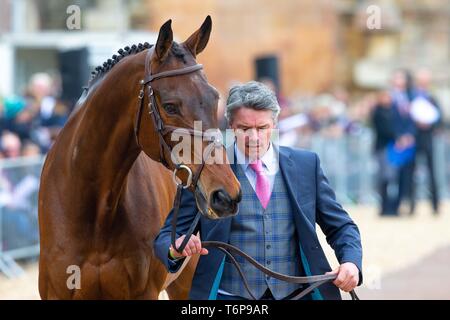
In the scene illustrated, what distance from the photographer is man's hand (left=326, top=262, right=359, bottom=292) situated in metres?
5.24

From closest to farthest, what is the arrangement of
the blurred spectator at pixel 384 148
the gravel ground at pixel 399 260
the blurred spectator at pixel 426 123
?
the gravel ground at pixel 399 260 < the blurred spectator at pixel 384 148 < the blurred spectator at pixel 426 123

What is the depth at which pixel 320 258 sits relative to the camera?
17.8 ft

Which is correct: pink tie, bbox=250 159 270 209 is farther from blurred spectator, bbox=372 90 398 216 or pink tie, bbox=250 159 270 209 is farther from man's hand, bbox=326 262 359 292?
blurred spectator, bbox=372 90 398 216

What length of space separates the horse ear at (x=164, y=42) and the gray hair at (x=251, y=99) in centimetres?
43

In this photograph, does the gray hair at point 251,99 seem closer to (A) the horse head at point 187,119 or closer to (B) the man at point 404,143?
(A) the horse head at point 187,119

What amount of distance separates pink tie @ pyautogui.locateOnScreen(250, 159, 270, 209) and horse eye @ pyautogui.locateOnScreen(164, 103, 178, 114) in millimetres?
458

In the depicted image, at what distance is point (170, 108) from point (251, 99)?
1.47 ft

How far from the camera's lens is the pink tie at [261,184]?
5.42 metres

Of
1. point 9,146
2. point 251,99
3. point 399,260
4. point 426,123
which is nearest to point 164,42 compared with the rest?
point 251,99

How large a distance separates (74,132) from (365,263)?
7165mm

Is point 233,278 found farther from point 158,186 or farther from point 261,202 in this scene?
point 158,186

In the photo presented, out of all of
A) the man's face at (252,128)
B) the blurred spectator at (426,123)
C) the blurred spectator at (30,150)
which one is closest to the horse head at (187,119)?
the man's face at (252,128)
